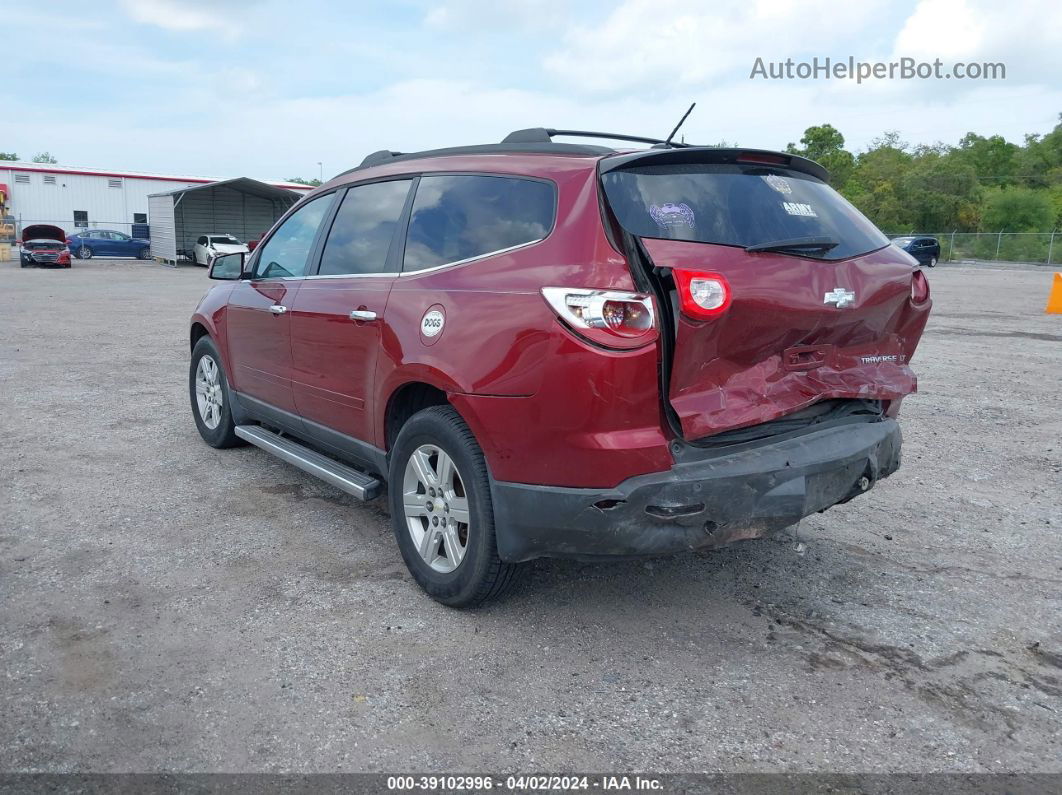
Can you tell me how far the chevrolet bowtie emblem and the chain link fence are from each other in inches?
1895

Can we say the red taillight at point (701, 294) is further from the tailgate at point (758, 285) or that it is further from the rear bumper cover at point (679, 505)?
the rear bumper cover at point (679, 505)

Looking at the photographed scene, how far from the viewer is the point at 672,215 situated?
3291 millimetres

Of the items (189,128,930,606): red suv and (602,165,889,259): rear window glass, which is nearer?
(189,128,930,606): red suv

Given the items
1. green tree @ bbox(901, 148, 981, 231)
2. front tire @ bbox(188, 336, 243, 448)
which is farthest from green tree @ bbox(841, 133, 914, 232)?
front tire @ bbox(188, 336, 243, 448)

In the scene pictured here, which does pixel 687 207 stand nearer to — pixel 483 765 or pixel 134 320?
pixel 483 765

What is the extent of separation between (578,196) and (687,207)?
42 cm

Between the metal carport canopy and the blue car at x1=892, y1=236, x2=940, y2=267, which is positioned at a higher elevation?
the metal carport canopy

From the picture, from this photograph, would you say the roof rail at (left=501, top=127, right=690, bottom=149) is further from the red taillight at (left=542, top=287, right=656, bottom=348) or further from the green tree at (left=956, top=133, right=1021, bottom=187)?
the green tree at (left=956, top=133, right=1021, bottom=187)

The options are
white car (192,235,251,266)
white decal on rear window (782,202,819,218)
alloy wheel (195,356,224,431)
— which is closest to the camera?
white decal on rear window (782,202,819,218)

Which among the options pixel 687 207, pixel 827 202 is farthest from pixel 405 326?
pixel 827 202

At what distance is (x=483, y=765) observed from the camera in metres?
2.72

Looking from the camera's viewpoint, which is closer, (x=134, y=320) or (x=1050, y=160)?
(x=134, y=320)

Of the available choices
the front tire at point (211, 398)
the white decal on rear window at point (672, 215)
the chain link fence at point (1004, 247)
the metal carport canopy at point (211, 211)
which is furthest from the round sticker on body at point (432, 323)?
the chain link fence at point (1004, 247)

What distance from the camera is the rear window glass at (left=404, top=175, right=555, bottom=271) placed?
3.53 metres
